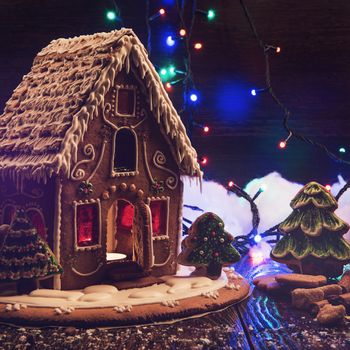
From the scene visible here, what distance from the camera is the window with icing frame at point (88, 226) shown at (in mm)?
3100

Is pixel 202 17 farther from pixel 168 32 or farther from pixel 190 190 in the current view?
pixel 190 190

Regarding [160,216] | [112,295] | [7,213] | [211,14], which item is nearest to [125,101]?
[160,216]

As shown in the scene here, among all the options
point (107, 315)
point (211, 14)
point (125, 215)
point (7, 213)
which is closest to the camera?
point (107, 315)

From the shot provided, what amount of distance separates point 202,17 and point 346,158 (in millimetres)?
1439

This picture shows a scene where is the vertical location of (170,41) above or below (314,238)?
above

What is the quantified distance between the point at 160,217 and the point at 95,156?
54 cm

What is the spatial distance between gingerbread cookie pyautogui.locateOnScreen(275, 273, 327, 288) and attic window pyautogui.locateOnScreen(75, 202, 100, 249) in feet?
3.23

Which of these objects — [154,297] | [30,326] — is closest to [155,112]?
[154,297]

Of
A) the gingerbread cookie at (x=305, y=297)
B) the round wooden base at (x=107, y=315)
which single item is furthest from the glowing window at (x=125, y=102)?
the gingerbread cookie at (x=305, y=297)

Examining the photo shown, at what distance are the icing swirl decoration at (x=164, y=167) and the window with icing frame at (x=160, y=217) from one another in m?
0.08

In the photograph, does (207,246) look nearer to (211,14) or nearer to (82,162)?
(82,162)

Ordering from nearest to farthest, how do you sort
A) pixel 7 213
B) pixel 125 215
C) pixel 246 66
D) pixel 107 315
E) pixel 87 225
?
pixel 107 315
pixel 87 225
pixel 7 213
pixel 125 215
pixel 246 66

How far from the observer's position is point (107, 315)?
2729 mm

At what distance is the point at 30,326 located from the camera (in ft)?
8.87
